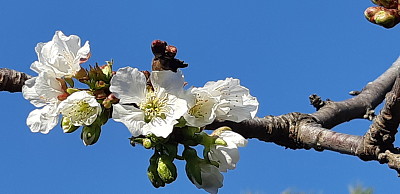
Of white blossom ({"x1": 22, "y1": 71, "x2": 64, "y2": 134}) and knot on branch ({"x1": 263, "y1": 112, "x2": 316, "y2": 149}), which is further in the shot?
knot on branch ({"x1": 263, "y1": 112, "x2": 316, "y2": 149})

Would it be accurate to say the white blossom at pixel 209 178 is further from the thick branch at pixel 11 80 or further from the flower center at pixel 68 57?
the thick branch at pixel 11 80

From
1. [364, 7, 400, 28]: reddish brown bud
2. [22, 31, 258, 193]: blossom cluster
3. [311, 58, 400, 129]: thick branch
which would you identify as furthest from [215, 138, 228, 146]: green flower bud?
[311, 58, 400, 129]: thick branch

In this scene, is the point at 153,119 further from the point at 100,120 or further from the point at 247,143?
the point at 247,143

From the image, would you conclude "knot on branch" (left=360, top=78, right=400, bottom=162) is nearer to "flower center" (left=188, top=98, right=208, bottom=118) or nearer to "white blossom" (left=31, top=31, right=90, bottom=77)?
"flower center" (left=188, top=98, right=208, bottom=118)

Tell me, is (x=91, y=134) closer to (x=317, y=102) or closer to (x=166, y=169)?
(x=166, y=169)

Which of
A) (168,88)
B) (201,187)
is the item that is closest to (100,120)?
(168,88)
